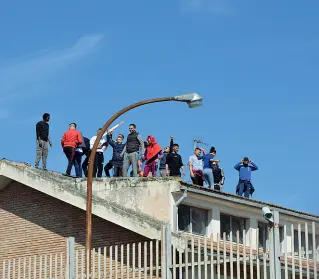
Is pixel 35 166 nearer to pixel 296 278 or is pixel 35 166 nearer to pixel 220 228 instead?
pixel 220 228

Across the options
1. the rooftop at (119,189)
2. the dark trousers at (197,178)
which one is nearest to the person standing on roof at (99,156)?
the rooftop at (119,189)

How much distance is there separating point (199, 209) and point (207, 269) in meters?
13.9

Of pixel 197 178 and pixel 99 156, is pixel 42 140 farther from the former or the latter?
pixel 197 178

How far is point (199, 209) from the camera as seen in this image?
1073 inches

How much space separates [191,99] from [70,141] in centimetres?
733

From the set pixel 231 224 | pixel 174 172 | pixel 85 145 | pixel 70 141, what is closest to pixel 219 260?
pixel 231 224

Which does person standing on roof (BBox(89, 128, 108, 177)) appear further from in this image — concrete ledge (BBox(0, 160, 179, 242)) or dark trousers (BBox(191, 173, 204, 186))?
dark trousers (BBox(191, 173, 204, 186))

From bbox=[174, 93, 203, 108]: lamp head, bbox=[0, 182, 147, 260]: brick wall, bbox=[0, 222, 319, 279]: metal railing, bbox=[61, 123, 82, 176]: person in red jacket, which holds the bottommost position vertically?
bbox=[0, 222, 319, 279]: metal railing

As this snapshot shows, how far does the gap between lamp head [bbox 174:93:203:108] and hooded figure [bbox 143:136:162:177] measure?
21.1 ft

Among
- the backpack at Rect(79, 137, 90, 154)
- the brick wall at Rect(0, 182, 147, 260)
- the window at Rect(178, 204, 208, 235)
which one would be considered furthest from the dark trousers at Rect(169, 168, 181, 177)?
the brick wall at Rect(0, 182, 147, 260)

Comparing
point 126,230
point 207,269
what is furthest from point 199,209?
point 207,269

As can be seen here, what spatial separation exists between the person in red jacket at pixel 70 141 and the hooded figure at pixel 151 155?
6.49ft

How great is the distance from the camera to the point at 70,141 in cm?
2952

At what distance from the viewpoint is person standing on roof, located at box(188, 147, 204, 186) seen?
29625 mm
